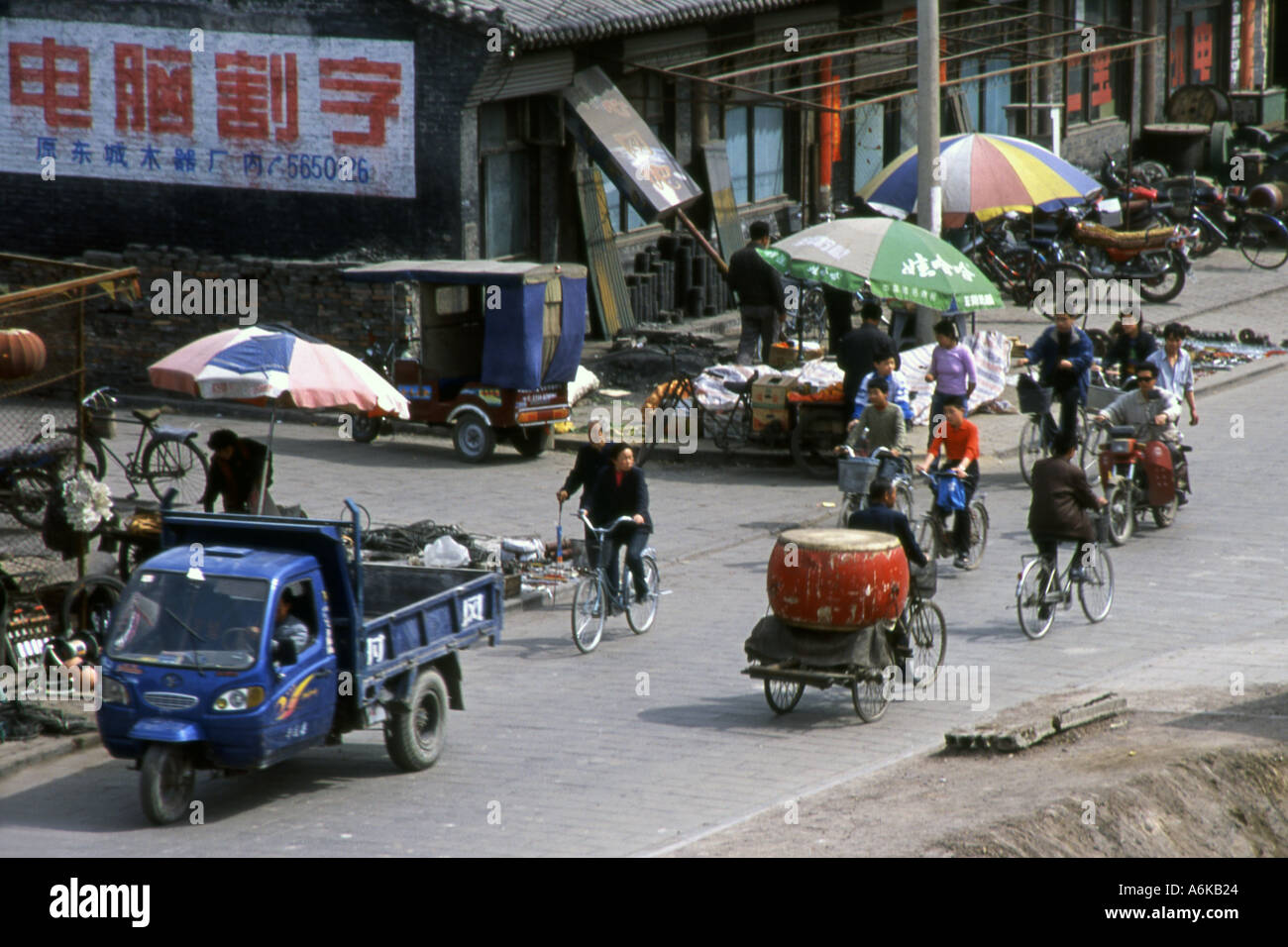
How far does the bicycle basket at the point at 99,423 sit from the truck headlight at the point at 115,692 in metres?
7.94

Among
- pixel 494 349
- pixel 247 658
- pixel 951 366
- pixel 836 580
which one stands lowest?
pixel 247 658

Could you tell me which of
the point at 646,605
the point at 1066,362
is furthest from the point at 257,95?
the point at 646,605

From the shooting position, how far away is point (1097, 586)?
15.4 meters

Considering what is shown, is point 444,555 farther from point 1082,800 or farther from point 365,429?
point 1082,800

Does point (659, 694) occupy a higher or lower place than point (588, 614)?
lower

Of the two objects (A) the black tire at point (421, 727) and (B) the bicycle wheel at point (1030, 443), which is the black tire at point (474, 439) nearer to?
(B) the bicycle wheel at point (1030, 443)

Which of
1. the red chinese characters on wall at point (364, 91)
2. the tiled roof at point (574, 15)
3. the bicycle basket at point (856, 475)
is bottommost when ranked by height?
the bicycle basket at point (856, 475)

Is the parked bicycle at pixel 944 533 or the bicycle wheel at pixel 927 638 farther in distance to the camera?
the parked bicycle at pixel 944 533

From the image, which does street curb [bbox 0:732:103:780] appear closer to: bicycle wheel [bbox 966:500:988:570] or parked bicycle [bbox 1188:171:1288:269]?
bicycle wheel [bbox 966:500:988:570]

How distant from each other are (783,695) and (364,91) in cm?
1302

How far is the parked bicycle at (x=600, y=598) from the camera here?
14617mm

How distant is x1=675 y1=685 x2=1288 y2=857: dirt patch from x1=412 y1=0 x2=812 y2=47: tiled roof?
13107 mm

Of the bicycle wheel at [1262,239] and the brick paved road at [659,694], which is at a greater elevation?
the bicycle wheel at [1262,239]

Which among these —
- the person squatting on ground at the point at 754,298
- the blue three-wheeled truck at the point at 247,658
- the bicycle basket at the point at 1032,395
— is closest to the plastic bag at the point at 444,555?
the blue three-wheeled truck at the point at 247,658
